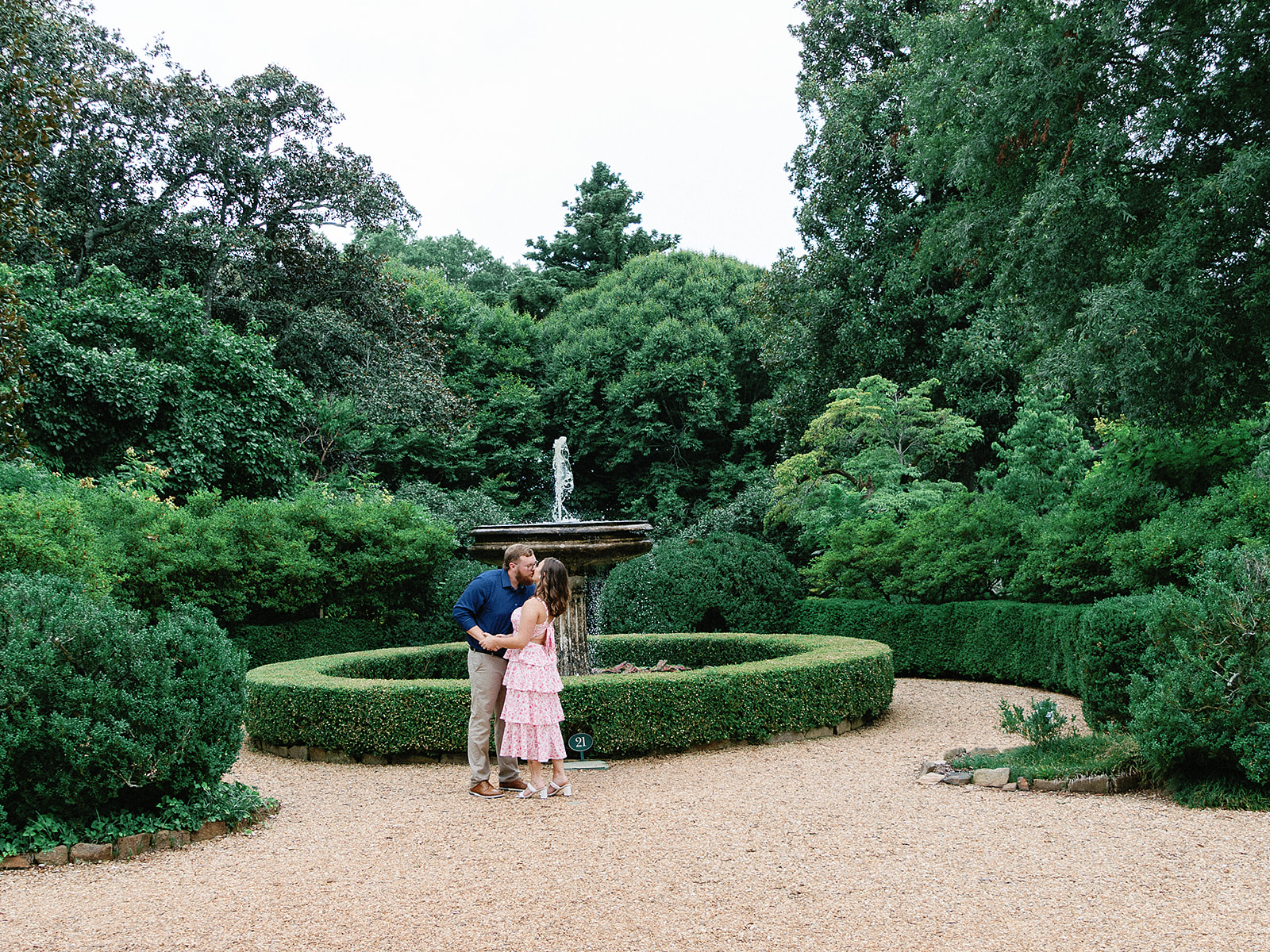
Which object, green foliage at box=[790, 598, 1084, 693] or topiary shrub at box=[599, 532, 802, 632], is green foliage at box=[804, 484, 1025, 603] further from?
topiary shrub at box=[599, 532, 802, 632]

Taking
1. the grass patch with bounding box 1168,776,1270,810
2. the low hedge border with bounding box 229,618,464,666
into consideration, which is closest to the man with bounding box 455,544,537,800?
the grass patch with bounding box 1168,776,1270,810

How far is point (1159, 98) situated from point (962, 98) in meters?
1.97

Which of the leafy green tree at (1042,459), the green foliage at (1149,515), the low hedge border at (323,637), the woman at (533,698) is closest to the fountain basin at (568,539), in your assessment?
the woman at (533,698)

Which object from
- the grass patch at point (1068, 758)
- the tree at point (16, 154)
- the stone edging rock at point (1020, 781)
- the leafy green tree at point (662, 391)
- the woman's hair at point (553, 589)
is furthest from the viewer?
the leafy green tree at point (662, 391)

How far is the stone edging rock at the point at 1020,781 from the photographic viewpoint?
5.80 m

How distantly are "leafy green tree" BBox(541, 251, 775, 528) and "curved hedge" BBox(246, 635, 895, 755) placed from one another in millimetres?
15865

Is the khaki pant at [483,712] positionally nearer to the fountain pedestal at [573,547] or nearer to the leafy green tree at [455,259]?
the fountain pedestal at [573,547]

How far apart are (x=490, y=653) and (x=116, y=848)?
7.95 ft

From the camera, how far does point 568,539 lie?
27.8ft

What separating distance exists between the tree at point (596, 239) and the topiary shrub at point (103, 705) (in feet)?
88.5

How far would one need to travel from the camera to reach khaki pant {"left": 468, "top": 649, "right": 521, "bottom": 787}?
6.30 meters

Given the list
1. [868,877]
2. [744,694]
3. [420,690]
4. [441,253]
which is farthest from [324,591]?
[441,253]

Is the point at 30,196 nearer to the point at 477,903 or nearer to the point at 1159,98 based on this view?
the point at 477,903

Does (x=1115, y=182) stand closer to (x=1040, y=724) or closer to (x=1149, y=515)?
(x=1149, y=515)
